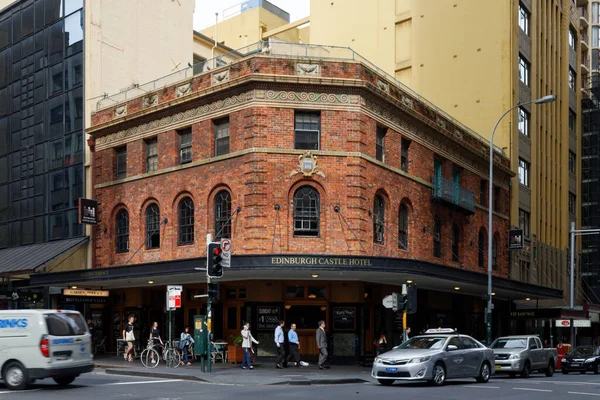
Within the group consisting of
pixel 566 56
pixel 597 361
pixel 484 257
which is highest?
pixel 566 56

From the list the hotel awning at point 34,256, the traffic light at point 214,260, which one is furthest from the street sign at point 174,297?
the hotel awning at point 34,256

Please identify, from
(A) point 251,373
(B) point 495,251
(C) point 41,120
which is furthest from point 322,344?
(C) point 41,120

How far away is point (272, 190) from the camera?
96.3 ft

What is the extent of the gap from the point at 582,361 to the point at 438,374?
1461 cm

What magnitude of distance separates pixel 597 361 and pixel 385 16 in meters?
27.1

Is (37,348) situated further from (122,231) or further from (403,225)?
(403,225)

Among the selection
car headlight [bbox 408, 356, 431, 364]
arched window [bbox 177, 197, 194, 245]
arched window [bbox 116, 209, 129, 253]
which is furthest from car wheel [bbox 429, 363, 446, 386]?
arched window [bbox 116, 209, 129, 253]

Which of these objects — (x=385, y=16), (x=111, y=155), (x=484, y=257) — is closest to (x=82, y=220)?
(x=111, y=155)

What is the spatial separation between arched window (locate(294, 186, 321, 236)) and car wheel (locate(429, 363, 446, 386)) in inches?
374

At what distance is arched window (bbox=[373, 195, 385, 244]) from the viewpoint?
31.2 metres

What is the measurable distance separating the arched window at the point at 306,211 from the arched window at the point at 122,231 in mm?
8861

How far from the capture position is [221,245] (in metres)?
24.2

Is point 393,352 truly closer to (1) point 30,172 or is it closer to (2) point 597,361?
(2) point 597,361

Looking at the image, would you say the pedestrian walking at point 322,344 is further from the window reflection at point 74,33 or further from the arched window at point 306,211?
the window reflection at point 74,33
